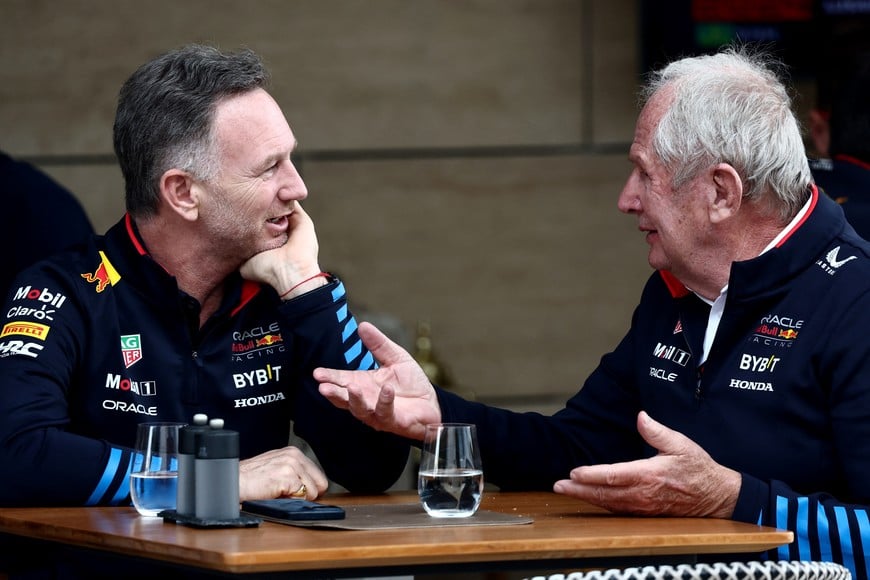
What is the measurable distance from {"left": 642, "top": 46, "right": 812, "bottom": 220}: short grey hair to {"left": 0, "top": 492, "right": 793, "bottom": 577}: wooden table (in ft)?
2.34

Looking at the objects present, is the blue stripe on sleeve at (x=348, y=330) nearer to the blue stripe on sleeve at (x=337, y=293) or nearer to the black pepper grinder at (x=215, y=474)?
the blue stripe on sleeve at (x=337, y=293)

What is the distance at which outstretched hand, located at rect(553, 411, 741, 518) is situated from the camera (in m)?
2.56

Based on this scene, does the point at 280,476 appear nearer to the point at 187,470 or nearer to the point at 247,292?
the point at 187,470

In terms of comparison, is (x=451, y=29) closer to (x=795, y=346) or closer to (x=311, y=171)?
(x=311, y=171)

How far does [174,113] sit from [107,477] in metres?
0.77

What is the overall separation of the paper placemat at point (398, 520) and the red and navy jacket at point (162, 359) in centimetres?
44

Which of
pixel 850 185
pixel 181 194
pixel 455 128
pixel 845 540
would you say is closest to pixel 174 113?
pixel 181 194

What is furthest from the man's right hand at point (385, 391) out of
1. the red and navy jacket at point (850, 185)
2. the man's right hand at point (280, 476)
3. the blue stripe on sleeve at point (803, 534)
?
the red and navy jacket at point (850, 185)

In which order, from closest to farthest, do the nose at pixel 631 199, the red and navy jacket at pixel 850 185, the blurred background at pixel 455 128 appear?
the nose at pixel 631 199, the red and navy jacket at pixel 850 185, the blurred background at pixel 455 128

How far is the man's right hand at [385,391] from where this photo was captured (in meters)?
2.87

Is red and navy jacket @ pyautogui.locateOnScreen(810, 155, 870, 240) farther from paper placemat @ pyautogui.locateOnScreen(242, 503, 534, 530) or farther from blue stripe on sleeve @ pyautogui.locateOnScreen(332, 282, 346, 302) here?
paper placemat @ pyautogui.locateOnScreen(242, 503, 534, 530)

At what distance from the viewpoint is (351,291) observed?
5465 millimetres

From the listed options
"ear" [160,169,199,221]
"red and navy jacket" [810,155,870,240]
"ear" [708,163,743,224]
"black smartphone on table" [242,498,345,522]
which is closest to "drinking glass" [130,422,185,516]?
"black smartphone on table" [242,498,345,522]

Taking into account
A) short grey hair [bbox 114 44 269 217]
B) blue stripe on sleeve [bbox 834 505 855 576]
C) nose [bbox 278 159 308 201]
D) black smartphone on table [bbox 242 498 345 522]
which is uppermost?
short grey hair [bbox 114 44 269 217]
